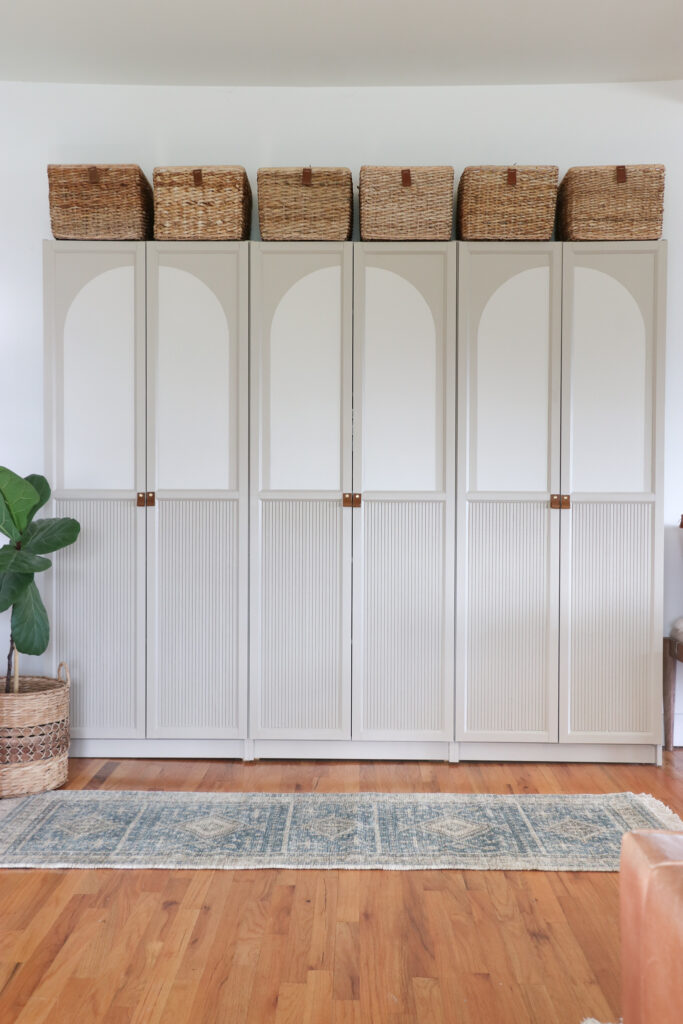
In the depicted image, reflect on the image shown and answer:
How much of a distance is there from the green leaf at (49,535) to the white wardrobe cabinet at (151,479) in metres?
0.26

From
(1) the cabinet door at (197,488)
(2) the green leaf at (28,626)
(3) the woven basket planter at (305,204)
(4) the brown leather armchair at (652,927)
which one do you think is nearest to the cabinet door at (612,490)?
(3) the woven basket planter at (305,204)

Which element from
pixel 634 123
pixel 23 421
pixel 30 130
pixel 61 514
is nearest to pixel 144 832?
pixel 61 514

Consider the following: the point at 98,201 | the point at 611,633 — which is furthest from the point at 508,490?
the point at 98,201

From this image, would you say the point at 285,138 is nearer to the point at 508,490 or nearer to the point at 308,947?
the point at 508,490

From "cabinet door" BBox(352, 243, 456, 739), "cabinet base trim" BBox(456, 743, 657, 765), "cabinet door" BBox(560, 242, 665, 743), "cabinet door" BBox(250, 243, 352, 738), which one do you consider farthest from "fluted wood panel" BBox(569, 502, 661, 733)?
"cabinet door" BBox(250, 243, 352, 738)

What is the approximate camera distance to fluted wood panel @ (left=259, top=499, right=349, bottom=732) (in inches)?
126

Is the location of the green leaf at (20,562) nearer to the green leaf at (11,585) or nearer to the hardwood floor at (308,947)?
the green leaf at (11,585)

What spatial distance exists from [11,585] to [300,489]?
1178 mm

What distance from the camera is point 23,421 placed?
3.47m

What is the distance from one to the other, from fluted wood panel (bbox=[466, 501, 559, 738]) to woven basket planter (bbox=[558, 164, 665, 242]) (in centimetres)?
125

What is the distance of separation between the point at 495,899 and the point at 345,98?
129 inches

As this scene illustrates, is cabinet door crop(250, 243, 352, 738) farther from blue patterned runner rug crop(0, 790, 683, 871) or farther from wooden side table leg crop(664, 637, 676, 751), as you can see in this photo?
wooden side table leg crop(664, 637, 676, 751)

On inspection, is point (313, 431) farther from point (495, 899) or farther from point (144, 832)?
point (495, 899)

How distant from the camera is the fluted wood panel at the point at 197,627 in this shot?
3229 millimetres
